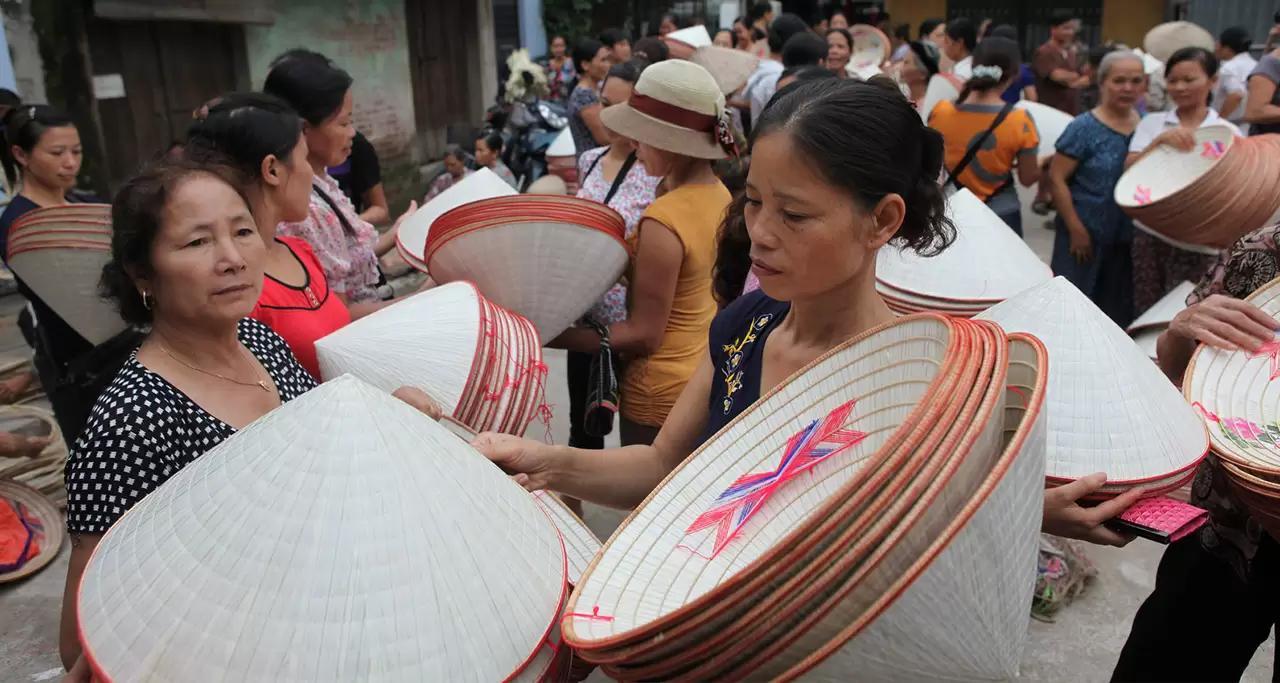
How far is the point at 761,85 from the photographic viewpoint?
535cm

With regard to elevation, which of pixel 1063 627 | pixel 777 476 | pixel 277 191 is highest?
pixel 277 191

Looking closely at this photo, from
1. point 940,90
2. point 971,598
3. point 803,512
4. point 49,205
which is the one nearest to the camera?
point 971,598

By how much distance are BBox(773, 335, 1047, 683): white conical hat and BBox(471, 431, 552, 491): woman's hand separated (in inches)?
27.2

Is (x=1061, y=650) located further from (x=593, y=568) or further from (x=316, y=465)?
(x=316, y=465)

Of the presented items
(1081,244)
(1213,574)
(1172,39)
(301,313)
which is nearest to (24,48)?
(301,313)

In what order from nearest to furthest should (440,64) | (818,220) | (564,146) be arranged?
(818,220) < (564,146) < (440,64)

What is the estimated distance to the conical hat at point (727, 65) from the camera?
601 cm

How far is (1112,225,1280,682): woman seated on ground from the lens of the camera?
162 cm

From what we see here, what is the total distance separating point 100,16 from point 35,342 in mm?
3918

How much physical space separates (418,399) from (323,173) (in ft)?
4.13

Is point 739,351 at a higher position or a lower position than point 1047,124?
higher

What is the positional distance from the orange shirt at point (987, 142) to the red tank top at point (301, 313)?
292 centimetres

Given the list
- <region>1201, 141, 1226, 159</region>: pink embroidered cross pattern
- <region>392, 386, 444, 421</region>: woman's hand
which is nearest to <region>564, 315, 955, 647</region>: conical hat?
<region>392, 386, 444, 421</region>: woman's hand

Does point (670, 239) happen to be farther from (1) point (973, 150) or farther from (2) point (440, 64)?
(2) point (440, 64)
